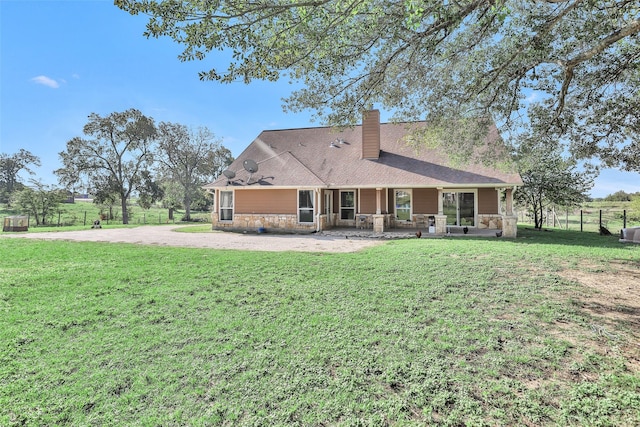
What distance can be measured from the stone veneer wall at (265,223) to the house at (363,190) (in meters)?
0.05

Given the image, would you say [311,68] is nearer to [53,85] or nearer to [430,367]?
[430,367]

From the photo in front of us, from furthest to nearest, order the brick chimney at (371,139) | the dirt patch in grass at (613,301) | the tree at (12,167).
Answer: the tree at (12,167) < the brick chimney at (371,139) < the dirt patch in grass at (613,301)

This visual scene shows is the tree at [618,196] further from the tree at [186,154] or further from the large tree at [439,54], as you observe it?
the tree at [186,154]

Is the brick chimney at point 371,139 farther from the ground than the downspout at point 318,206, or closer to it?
farther from the ground

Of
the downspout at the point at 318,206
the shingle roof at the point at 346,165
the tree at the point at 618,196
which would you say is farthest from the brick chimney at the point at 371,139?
the tree at the point at 618,196

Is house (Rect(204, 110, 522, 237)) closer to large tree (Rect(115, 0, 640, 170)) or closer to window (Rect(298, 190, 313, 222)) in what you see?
window (Rect(298, 190, 313, 222))

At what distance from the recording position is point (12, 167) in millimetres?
41844

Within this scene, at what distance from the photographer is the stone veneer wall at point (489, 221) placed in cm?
1495

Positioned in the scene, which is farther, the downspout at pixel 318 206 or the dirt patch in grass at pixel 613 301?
the downspout at pixel 318 206

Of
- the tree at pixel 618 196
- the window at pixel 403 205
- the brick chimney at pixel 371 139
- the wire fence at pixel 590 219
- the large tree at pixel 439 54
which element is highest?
the brick chimney at pixel 371 139

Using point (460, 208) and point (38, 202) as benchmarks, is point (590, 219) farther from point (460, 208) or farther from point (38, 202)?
point (38, 202)

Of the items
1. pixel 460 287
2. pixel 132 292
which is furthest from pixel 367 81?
pixel 132 292

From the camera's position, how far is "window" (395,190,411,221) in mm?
16656

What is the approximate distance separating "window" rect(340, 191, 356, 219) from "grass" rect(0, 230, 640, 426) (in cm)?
1113
